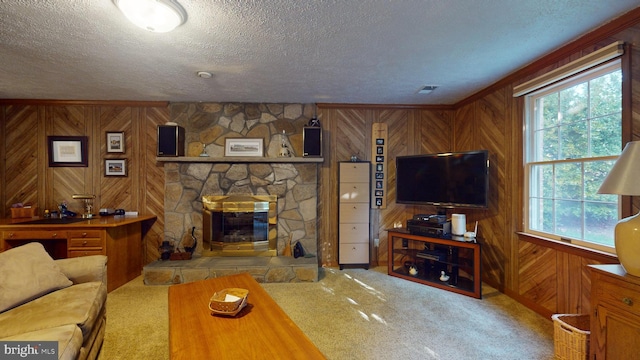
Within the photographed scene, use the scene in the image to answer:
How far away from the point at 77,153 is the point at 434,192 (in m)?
4.85

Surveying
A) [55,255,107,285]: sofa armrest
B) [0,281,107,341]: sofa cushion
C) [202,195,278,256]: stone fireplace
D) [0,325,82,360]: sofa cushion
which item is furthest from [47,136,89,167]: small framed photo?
[0,325,82,360]: sofa cushion

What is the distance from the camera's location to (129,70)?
8.96 ft

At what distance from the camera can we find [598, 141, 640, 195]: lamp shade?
4.79ft

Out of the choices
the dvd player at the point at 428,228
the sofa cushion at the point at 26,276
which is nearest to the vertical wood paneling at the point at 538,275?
the dvd player at the point at 428,228

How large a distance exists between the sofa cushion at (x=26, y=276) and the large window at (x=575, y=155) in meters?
3.98

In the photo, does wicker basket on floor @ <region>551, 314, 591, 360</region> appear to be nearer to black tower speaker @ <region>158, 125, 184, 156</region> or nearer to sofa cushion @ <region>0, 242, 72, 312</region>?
sofa cushion @ <region>0, 242, 72, 312</region>

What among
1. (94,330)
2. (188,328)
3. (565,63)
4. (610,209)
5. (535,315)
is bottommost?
(535,315)

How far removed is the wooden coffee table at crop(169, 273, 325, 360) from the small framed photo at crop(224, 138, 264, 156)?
235 cm

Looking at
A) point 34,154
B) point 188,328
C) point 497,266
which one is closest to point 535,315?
point 497,266

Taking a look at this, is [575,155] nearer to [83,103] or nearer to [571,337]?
[571,337]

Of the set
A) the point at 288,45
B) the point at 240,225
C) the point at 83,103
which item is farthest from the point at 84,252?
the point at 288,45

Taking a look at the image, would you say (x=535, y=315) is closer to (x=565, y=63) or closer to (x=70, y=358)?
(x=565, y=63)

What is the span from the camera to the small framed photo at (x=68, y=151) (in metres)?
3.79

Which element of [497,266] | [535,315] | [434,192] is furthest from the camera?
[434,192]
